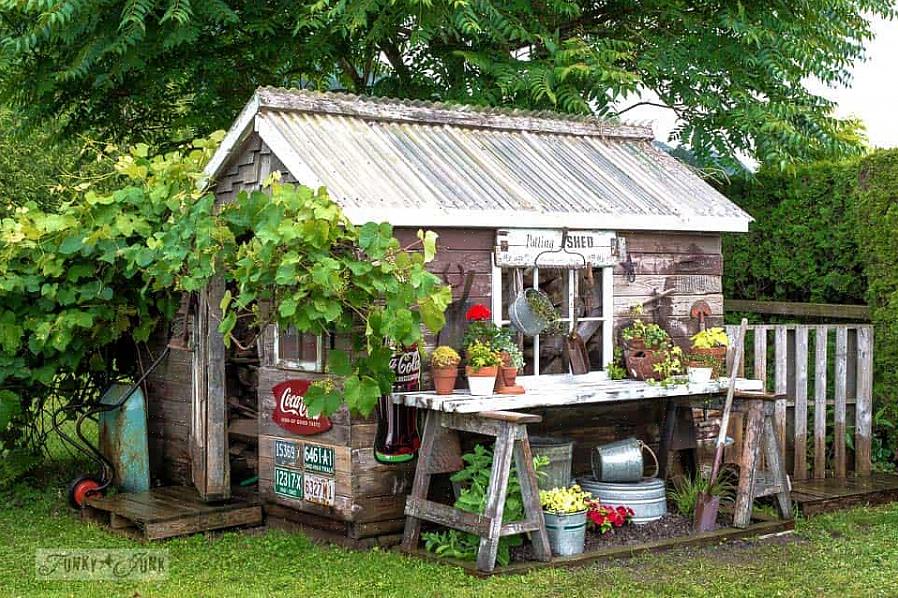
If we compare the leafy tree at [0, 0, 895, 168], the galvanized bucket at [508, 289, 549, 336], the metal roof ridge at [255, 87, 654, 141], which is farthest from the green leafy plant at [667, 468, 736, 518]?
the leafy tree at [0, 0, 895, 168]

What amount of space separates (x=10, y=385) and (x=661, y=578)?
211 inches

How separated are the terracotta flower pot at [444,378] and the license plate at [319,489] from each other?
3.05ft

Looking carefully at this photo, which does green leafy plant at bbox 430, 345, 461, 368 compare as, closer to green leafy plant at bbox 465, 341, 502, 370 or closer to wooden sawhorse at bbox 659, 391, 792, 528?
green leafy plant at bbox 465, 341, 502, 370

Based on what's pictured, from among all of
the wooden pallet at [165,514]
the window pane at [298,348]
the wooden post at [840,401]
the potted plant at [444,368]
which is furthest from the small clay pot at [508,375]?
the wooden post at [840,401]

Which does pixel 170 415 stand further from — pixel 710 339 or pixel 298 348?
pixel 710 339

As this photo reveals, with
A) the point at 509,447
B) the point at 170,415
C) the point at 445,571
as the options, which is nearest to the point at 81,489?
the point at 170,415

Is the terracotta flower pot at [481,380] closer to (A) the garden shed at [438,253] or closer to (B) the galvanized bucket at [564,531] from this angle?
(A) the garden shed at [438,253]

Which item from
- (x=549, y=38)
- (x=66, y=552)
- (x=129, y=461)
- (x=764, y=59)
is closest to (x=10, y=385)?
(x=129, y=461)

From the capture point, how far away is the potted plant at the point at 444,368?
741cm

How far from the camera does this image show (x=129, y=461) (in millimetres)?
8961

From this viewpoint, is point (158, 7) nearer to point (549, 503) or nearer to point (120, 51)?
point (120, 51)

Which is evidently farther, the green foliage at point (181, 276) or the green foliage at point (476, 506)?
the green foliage at point (476, 506)

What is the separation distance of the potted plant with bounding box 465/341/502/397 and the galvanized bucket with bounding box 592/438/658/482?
123cm

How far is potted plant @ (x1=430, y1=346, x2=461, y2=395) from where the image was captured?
7.41 meters
